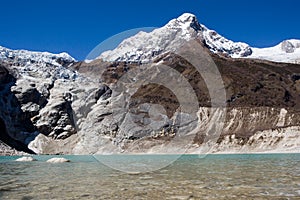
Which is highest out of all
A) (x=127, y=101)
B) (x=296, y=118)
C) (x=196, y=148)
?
(x=127, y=101)

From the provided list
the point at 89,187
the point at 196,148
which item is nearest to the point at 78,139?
the point at 196,148

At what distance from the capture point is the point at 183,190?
19281 millimetres

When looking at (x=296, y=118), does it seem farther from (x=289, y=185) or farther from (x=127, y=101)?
(x=289, y=185)

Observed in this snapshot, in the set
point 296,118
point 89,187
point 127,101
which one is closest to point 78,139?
point 127,101

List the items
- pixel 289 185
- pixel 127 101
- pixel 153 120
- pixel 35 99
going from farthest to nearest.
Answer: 1. pixel 35 99
2. pixel 127 101
3. pixel 153 120
4. pixel 289 185

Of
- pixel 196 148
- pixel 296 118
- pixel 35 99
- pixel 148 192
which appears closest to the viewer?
pixel 148 192

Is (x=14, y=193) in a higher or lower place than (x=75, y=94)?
lower

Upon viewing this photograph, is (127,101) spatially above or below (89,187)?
above

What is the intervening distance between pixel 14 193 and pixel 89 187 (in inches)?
170

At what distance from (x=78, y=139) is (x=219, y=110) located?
69.1 metres

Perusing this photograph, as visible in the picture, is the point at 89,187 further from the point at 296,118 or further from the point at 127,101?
the point at 127,101

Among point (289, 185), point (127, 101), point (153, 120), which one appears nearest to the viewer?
point (289, 185)

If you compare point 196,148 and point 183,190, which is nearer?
point 183,190

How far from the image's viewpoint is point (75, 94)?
19862 cm
